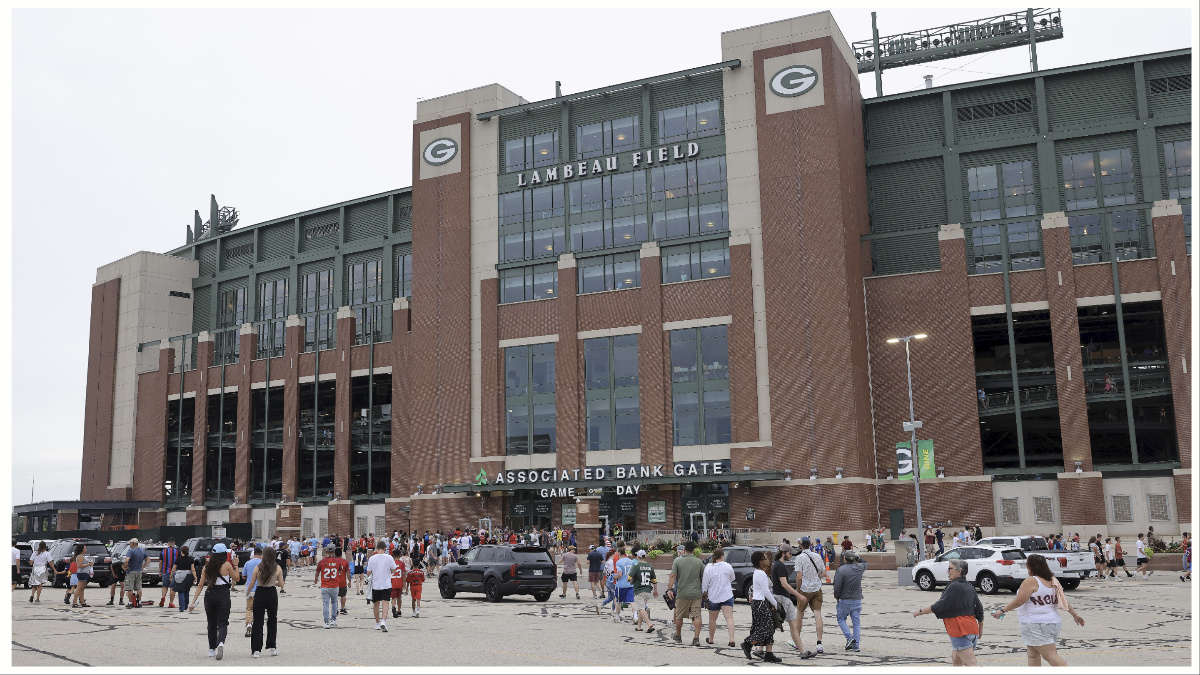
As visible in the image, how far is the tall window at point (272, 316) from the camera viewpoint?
81312mm

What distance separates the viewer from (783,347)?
57938 mm

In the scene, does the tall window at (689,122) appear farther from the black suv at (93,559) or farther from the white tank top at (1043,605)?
the white tank top at (1043,605)

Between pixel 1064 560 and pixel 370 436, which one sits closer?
pixel 1064 560

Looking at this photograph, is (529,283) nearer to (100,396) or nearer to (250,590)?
(100,396)

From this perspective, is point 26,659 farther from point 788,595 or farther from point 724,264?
point 724,264

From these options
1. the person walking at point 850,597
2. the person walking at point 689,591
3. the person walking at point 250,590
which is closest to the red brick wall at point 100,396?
the person walking at point 250,590

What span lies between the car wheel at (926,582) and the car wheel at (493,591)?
42.7 feet

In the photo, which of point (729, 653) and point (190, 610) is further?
point (190, 610)

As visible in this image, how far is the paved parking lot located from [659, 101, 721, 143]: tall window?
38.1 metres

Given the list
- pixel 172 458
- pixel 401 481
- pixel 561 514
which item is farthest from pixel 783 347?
pixel 172 458

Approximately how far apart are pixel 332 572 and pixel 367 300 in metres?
56.9

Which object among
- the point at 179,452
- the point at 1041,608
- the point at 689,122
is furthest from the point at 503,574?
the point at 179,452

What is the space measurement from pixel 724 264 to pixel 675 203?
15.9 ft

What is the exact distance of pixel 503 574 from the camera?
30781mm
